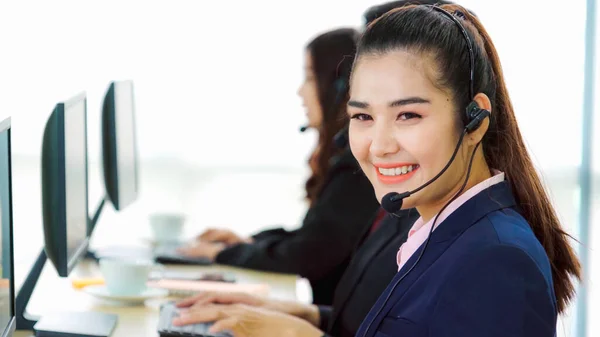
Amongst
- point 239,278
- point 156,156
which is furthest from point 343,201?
point 156,156

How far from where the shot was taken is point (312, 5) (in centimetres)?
525

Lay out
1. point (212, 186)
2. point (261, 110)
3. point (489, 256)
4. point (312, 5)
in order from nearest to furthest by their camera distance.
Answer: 1. point (489, 256)
2. point (312, 5)
3. point (261, 110)
4. point (212, 186)

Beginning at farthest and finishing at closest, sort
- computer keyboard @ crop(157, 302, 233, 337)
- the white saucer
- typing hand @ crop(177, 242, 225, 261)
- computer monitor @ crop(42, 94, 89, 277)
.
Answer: typing hand @ crop(177, 242, 225, 261) < the white saucer < computer keyboard @ crop(157, 302, 233, 337) < computer monitor @ crop(42, 94, 89, 277)

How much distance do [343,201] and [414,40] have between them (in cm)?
111

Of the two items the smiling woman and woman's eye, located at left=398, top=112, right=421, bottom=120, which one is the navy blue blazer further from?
woman's eye, located at left=398, top=112, right=421, bottom=120

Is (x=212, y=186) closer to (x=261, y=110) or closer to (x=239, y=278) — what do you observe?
(x=261, y=110)

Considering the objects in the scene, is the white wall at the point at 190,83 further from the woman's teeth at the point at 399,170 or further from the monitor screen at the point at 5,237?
the monitor screen at the point at 5,237

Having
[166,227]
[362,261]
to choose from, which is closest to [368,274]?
[362,261]

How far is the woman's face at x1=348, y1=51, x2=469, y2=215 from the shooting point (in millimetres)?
1214

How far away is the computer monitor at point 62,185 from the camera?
4.98 feet

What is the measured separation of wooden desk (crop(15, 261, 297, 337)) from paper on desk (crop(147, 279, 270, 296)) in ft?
0.17

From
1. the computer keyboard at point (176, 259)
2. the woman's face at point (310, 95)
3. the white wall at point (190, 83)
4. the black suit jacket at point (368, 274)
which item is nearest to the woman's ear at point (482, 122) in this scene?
the black suit jacket at point (368, 274)

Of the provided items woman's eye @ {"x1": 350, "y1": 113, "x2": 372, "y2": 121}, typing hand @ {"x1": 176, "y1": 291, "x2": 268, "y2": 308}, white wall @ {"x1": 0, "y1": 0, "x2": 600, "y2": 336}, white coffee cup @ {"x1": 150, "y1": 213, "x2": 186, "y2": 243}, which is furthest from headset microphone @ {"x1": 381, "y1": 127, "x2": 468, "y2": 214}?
white wall @ {"x1": 0, "y1": 0, "x2": 600, "y2": 336}

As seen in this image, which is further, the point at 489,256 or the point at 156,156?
the point at 156,156
